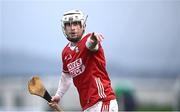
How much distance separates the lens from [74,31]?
1095cm

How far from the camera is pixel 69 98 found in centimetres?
2714

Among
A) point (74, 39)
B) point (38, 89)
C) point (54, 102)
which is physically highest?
point (74, 39)

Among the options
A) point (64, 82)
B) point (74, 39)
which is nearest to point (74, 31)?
point (74, 39)

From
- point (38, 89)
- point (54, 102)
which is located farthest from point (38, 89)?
point (54, 102)

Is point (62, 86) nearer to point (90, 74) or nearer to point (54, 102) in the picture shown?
point (54, 102)

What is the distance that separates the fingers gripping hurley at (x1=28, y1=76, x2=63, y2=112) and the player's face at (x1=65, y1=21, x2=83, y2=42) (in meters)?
0.97

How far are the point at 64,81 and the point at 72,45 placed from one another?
692 millimetres

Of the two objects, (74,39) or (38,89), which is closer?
(74,39)

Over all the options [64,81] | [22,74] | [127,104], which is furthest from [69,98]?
[22,74]

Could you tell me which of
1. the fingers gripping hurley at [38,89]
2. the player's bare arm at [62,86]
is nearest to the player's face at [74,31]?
the player's bare arm at [62,86]

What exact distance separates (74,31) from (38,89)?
1.13m

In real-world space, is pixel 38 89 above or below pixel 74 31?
below

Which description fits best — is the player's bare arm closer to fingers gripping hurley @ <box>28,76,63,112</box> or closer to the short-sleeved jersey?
fingers gripping hurley @ <box>28,76,63,112</box>

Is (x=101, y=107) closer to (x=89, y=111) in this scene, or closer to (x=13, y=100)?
(x=89, y=111)
